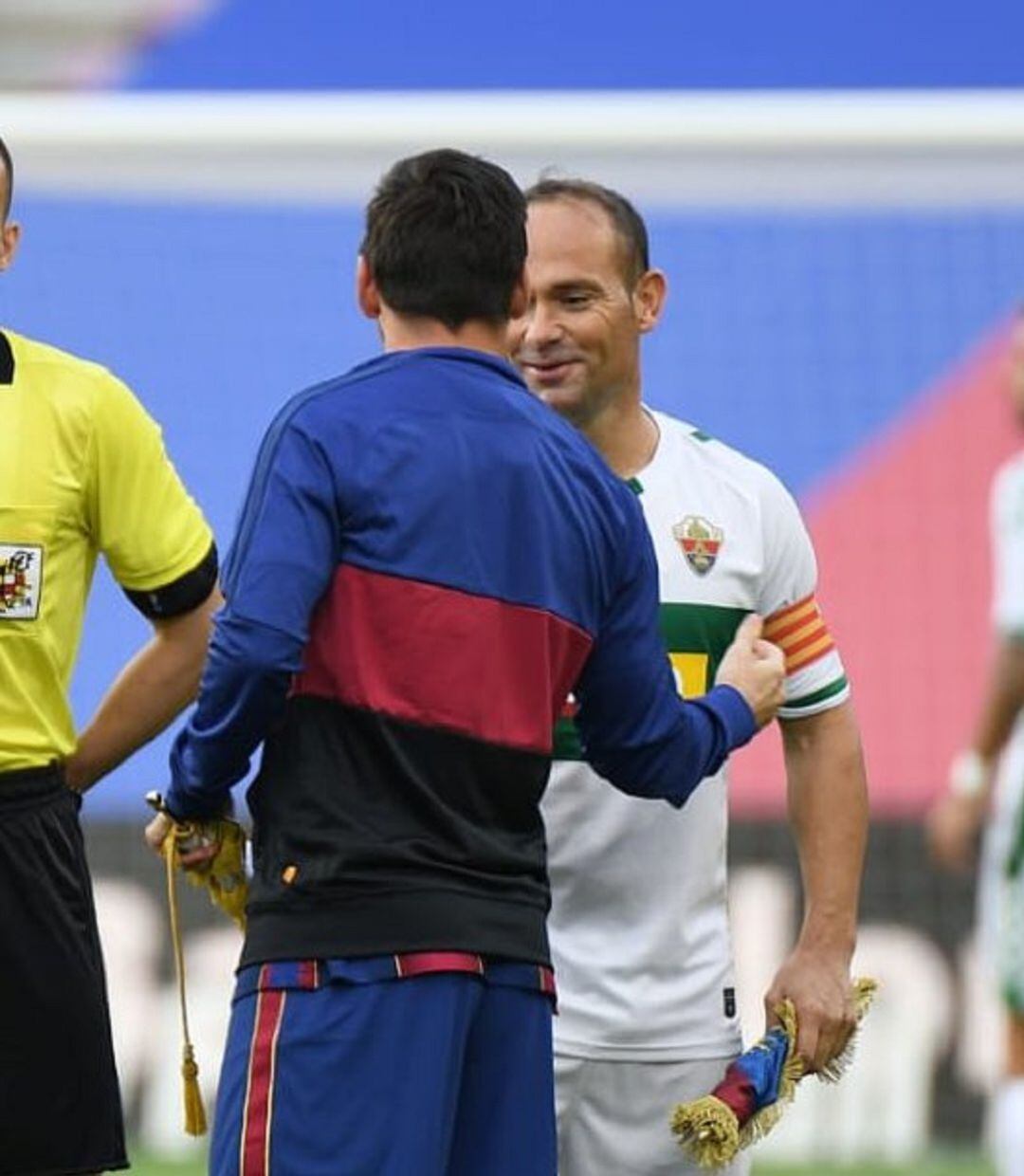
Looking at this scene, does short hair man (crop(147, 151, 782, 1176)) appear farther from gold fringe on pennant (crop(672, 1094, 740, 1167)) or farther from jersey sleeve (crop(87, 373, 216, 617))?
jersey sleeve (crop(87, 373, 216, 617))

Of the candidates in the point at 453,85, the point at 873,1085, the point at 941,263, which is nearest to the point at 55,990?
the point at 873,1085

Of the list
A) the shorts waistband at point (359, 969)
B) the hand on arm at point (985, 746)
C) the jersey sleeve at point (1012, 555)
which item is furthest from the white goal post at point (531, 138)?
the shorts waistband at point (359, 969)

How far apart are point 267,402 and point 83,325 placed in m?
0.70

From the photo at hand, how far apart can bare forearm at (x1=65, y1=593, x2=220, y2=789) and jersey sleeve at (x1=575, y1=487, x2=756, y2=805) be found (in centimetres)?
82

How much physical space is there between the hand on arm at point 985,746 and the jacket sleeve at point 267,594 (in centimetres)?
380

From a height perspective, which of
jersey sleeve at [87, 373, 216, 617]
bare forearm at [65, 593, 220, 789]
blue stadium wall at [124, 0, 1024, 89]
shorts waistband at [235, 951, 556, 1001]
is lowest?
shorts waistband at [235, 951, 556, 1001]

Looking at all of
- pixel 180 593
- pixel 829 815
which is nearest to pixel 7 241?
pixel 180 593

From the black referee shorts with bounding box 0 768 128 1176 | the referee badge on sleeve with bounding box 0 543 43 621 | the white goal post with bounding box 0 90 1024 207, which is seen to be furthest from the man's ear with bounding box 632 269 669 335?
the white goal post with bounding box 0 90 1024 207

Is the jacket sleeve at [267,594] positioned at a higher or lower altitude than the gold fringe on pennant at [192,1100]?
higher

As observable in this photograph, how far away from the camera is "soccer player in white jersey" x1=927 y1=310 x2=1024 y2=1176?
23.7 feet

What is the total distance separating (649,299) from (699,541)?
460mm

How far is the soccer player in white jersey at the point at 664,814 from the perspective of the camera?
4.70 metres

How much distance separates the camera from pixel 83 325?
35.4 feet

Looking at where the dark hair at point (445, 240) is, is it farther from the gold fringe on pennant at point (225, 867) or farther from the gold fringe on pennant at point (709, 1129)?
the gold fringe on pennant at point (709, 1129)
